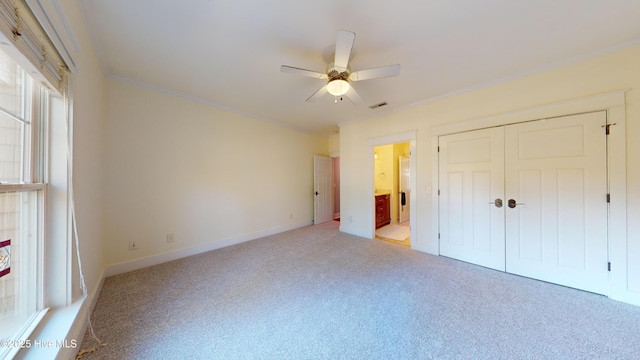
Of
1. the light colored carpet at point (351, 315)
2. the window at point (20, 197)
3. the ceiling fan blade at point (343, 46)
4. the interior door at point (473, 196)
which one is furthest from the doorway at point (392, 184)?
the window at point (20, 197)

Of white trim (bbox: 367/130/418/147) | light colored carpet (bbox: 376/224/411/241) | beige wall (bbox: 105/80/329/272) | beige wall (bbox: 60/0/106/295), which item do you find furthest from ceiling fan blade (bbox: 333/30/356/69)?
light colored carpet (bbox: 376/224/411/241)

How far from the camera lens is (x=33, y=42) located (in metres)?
1.03

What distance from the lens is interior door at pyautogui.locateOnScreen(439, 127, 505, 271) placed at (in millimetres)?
2566

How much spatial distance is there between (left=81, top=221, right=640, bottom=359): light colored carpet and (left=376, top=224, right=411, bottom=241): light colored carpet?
1.30 meters

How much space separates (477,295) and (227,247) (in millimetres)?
3564

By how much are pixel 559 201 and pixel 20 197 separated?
460 cm

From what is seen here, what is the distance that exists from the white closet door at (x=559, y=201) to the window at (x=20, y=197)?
169 inches

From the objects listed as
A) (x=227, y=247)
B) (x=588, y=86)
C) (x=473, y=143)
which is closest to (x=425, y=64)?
(x=473, y=143)

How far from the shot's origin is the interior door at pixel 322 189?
5.15 metres

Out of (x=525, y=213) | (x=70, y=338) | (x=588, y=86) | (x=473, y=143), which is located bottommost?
(x=70, y=338)

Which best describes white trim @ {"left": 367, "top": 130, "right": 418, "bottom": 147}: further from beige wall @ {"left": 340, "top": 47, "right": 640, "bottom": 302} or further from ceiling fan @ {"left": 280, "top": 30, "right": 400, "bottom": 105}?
ceiling fan @ {"left": 280, "top": 30, "right": 400, "bottom": 105}

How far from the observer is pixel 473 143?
9.00 ft

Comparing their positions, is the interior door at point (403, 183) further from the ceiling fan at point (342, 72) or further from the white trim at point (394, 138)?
the ceiling fan at point (342, 72)

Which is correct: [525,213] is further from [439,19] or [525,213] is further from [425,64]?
[439,19]
